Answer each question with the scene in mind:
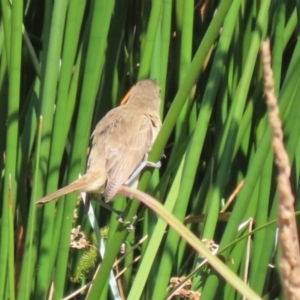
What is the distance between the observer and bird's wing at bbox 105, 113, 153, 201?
8.07ft

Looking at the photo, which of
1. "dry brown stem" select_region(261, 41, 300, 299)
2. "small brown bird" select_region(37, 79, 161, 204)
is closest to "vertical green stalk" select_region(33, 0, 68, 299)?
"small brown bird" select_region(37, 79, 161, 204)

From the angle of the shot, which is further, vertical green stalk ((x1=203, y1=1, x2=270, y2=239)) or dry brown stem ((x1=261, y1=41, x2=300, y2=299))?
vertical green stalk ((x1=203, y1=1, x2=270, y2=239))

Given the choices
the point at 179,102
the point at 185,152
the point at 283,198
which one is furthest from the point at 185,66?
the point at 283,198

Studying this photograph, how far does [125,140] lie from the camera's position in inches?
102

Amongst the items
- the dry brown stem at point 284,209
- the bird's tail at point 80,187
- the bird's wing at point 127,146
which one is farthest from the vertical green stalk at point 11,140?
the dry brown stem at point 284,209

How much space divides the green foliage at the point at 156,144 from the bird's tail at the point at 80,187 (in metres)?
0.04

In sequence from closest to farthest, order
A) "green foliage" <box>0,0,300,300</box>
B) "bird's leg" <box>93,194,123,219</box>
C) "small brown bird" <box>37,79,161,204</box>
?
"green foliage" <box>0,0,300,300</box> → "bird's leg" <box>93,194,123,219</box> → "small brown bird" <box>37,79,161,204</box>

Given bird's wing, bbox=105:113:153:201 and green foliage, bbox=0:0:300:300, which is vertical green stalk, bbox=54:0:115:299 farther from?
bird's wing, bbox=105:113:153:201

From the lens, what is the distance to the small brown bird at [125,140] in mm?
2402

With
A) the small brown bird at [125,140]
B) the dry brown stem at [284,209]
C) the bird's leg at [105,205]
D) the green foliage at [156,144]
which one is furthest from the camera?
the small brown bird at [125,140]

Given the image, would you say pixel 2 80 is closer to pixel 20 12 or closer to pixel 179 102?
pixel 20 12

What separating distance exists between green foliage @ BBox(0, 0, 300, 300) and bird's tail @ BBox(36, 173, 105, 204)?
0.12ft

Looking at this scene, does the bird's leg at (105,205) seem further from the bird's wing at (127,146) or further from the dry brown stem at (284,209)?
the dry brown stem at (284,209)

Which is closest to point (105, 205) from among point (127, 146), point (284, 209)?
point (127, 146)
